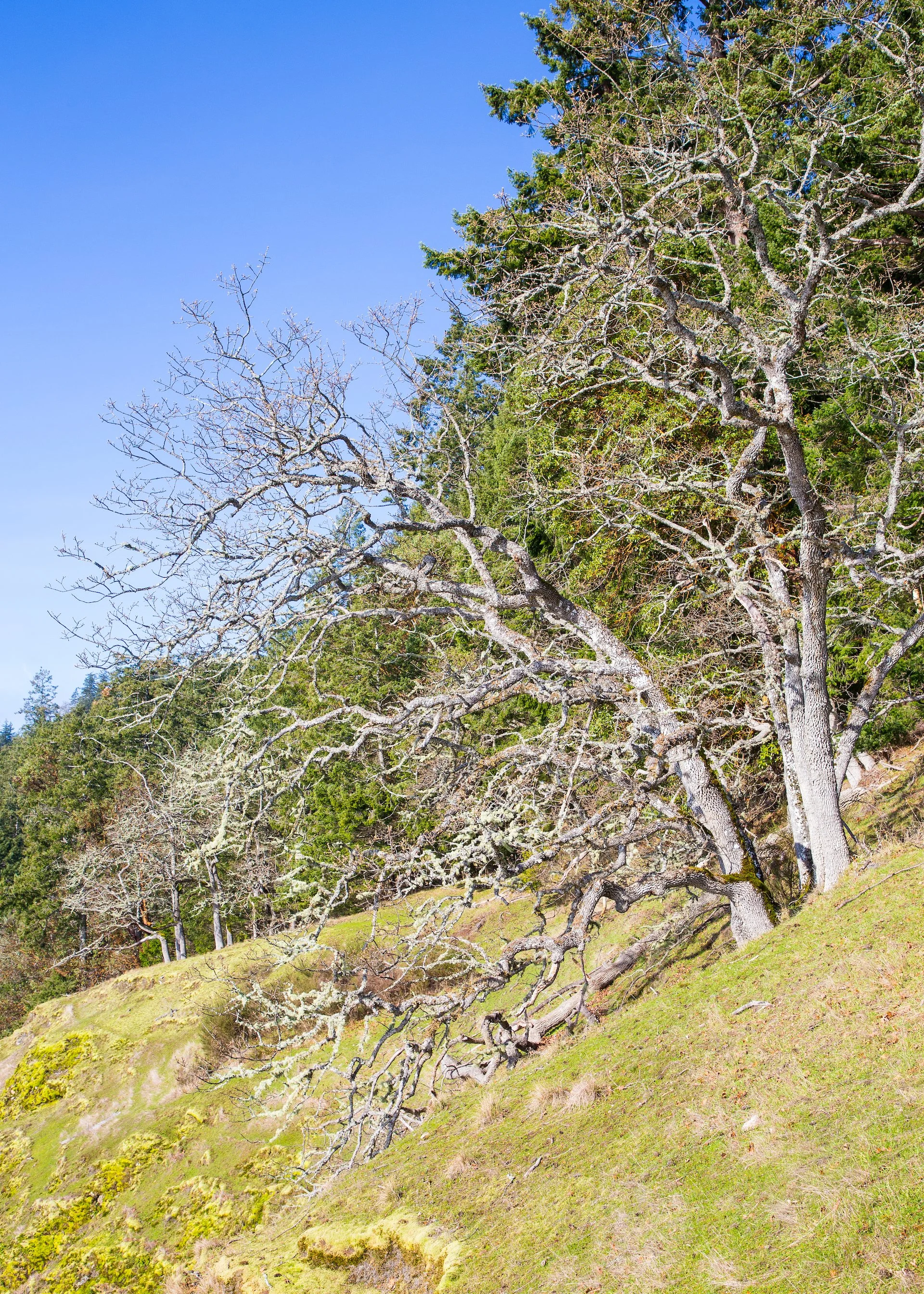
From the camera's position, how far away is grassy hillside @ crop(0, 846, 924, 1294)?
3.74 meters

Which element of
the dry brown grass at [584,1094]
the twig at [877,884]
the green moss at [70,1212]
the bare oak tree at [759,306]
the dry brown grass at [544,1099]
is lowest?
the green moss at [70,1212]

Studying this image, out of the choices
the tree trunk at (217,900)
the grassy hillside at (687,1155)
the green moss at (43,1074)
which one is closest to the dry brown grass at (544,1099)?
the grassy hillside at (687,1155)

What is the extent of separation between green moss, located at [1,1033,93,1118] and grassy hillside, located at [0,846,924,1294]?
245 inches

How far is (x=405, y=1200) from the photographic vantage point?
5.95m

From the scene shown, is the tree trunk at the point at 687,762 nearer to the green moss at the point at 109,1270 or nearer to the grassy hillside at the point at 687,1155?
the grassy hillside at the point at 687,1155

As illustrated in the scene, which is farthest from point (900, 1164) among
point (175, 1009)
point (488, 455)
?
point (488, 455)

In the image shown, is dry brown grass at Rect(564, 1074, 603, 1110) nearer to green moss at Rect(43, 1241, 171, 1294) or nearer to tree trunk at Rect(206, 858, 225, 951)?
green moss at Rect(43, 1241, 171, 1294)

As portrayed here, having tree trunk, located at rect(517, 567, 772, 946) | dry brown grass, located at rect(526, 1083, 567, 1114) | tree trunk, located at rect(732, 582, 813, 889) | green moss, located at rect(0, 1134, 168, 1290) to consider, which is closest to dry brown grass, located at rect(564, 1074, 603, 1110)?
dry brown grass, located at rect(526, 1083, 567, 1114)

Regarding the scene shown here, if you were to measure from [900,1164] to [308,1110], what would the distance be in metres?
11.8

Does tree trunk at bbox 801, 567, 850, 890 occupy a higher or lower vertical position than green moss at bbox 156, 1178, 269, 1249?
higher

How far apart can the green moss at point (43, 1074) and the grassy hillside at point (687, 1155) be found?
6.22 meters

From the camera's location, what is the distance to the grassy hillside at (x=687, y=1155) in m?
3.74

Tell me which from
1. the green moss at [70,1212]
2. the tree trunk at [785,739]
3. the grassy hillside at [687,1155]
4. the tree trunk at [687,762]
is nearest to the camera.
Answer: the grassy hillside at [687,1155]

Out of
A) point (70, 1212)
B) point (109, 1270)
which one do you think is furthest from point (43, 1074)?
point (109, 1270)
